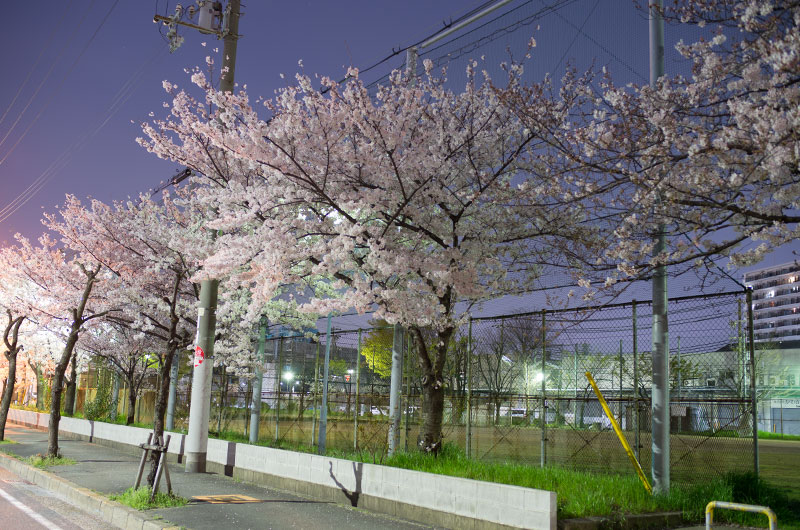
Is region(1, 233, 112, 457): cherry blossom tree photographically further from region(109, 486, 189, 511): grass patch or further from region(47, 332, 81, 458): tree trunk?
region(109, 486, 189, 511): grass patch


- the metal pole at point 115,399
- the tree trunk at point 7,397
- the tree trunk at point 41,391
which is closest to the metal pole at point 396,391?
the tree trunk at point 7,397

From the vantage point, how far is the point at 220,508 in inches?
400

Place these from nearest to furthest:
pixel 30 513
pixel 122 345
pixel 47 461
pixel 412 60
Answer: pixel 30 513 < pixel 412 60 < pixel 47 461 < pixel 122 345

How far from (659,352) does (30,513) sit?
33.6 ft

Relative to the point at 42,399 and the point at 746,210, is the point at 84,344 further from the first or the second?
the point at 746,210

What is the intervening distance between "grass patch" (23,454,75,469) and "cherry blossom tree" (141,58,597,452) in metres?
6.66

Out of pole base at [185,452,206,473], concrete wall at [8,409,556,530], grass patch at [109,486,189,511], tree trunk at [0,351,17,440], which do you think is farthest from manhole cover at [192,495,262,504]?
tree trunk at [0,351,17,440]

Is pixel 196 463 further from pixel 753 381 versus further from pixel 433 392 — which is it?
pixel 753 381

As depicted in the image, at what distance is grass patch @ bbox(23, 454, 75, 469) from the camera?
1500cm

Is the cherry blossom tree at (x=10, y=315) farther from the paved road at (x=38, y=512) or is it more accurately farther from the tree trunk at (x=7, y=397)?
the paved road at (x=38, y=512)

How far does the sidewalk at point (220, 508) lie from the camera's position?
9.12 meters

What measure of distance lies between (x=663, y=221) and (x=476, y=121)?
17.0ft

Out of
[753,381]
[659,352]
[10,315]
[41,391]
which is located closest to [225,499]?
[659,352]

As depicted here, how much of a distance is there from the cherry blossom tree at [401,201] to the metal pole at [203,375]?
1835 millimetres
